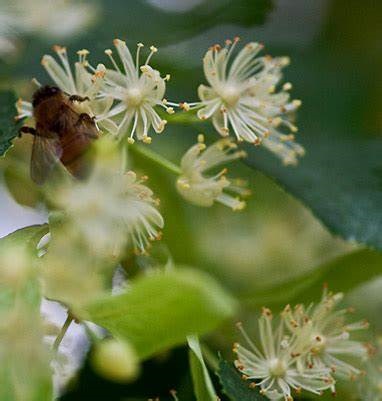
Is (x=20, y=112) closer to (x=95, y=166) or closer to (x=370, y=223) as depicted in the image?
(x=95, y=166)

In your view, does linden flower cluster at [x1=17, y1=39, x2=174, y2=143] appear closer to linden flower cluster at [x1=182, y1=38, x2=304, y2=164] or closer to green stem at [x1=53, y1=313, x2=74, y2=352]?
linden flower cluster at [x1=182, y1=38, x2=304, y2=164]

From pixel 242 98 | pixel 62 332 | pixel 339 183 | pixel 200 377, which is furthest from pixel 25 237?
pixel 339 183

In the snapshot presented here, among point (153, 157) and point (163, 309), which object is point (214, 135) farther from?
point (163, 309)

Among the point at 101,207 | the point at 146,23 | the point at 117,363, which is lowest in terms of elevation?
the point at 117,363

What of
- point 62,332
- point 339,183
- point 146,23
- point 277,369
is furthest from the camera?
point 146,23

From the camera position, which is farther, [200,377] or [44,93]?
[44,93]

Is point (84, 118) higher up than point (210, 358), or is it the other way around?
point (84, 118)
